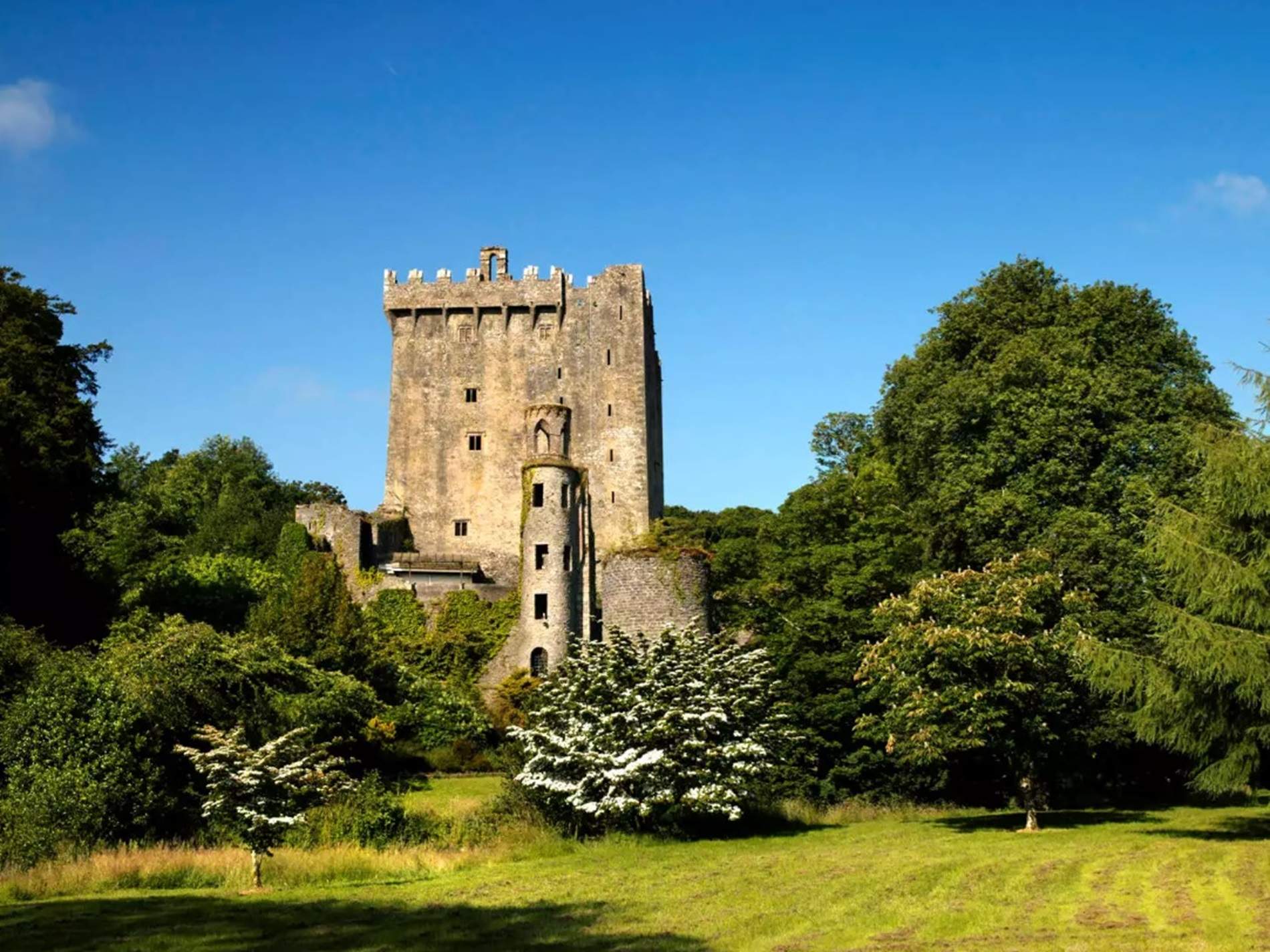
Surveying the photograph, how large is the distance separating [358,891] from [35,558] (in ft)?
65.5

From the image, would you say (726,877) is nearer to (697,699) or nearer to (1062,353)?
(697,699)

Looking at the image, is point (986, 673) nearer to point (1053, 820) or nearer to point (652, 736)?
point (1053, 820)

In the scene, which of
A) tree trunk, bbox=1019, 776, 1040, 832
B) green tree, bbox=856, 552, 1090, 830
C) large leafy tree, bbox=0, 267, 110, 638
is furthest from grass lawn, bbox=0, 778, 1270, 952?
large leafy tree, bbox=0, 267, 110, 638

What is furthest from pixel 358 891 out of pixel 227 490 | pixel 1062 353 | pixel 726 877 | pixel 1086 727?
pixel 227 490

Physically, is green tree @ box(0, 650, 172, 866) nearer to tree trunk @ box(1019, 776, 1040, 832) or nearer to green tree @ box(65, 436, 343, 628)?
green tree @ box(65, 436, 343, 628)

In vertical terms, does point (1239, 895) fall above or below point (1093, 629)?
below

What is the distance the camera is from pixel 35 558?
33.1m

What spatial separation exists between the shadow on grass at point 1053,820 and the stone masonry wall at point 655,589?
27.3 ft

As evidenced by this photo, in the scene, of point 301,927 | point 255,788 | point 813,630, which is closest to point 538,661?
point 813,630

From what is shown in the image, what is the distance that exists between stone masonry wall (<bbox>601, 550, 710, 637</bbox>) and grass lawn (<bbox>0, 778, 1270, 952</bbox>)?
10757mm

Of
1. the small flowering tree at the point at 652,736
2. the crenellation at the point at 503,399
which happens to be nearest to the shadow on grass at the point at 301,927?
the small flowering tree at the point at 652,736

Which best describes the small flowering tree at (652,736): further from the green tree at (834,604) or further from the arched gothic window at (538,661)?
the arched gothic window at (538,661)

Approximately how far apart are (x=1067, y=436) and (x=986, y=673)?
11070 mm

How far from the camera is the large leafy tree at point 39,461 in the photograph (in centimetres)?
3225
